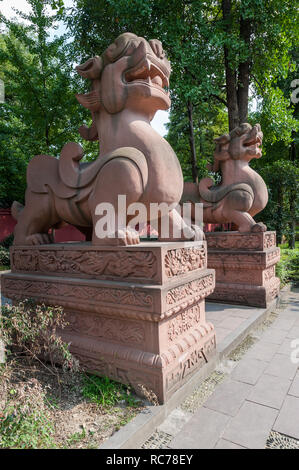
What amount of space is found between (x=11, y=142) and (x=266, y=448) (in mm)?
11323

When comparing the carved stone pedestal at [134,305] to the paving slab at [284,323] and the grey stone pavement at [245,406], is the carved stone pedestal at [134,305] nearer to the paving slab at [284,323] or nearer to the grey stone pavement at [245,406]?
the grey stone pavement at [245,406]

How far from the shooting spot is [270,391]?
2523 millimetres

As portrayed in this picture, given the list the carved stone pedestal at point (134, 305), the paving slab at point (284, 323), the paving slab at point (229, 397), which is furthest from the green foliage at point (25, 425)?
the paving slab at point (284, 323)

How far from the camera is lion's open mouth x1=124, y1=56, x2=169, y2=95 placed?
2582 mm

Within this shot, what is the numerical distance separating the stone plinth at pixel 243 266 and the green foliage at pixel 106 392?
302 cm

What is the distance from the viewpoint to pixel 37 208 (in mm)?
3033

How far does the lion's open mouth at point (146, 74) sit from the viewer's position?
8.47 feet

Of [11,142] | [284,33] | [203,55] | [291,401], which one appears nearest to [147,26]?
[203,55]

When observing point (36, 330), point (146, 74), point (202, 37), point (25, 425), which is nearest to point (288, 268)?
point (146, 74)

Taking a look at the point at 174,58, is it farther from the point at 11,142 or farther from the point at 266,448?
the point at 266,448

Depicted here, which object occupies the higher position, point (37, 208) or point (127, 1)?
point (127, 1)

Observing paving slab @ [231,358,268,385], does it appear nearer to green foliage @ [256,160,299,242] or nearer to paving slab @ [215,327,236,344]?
paving slab @ [215,327,236,344]

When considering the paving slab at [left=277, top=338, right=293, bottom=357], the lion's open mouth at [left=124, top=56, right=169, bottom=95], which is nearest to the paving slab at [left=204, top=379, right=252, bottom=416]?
the paving slab at [left=277, top=338, right=293, bottom=357]

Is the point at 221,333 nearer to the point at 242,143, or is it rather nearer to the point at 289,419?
the point at 289,419
